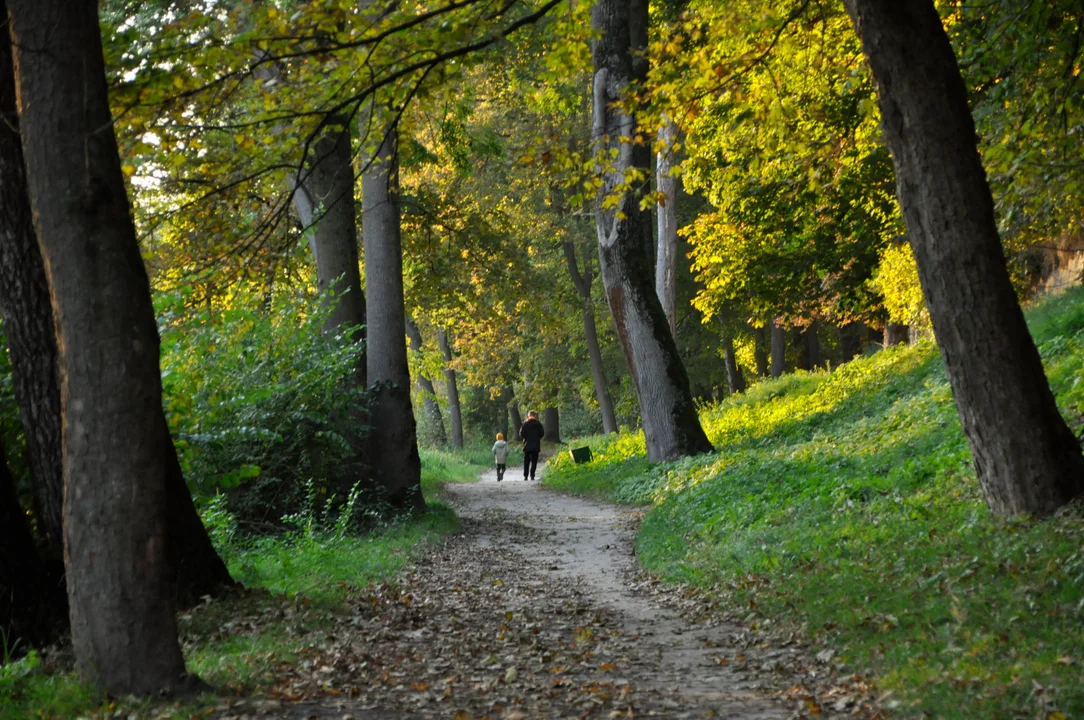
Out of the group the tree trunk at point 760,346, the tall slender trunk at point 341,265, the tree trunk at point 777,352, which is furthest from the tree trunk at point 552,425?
the tall slender trunk at point 341,265

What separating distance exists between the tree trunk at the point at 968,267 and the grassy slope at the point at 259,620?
5.38m

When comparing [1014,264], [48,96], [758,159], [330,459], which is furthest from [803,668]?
[1014,264]

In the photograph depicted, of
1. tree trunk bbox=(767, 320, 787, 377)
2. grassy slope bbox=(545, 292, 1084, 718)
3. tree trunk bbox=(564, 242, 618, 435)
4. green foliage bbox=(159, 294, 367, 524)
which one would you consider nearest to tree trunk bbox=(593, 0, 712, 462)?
grassy slope bbox=(545, 292, 1084, 718)

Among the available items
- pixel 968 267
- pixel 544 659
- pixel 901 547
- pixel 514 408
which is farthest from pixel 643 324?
pixel 514 408

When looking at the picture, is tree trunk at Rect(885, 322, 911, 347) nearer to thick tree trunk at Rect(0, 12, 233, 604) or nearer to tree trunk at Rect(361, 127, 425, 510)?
tree trunk at Rect(361, 127, 425, 510)

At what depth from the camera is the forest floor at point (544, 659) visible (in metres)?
5.84

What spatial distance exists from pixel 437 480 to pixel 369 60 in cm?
2123

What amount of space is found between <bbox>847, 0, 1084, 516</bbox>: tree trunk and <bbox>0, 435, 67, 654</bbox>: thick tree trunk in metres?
6.87

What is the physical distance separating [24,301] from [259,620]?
9.60ft

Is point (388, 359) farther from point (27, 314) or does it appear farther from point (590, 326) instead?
point (590, 326)

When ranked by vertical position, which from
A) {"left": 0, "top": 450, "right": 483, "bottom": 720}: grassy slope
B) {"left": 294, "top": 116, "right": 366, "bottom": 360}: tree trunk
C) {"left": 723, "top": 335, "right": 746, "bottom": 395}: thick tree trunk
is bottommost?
{"left": 0, "top": 450, "right": 483, "bottom": 720}: grassy slope

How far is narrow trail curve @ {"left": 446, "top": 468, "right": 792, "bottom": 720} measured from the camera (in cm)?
607

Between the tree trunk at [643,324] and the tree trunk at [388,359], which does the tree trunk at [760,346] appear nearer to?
the tree trunk at [643,324]

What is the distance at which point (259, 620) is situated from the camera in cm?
793
